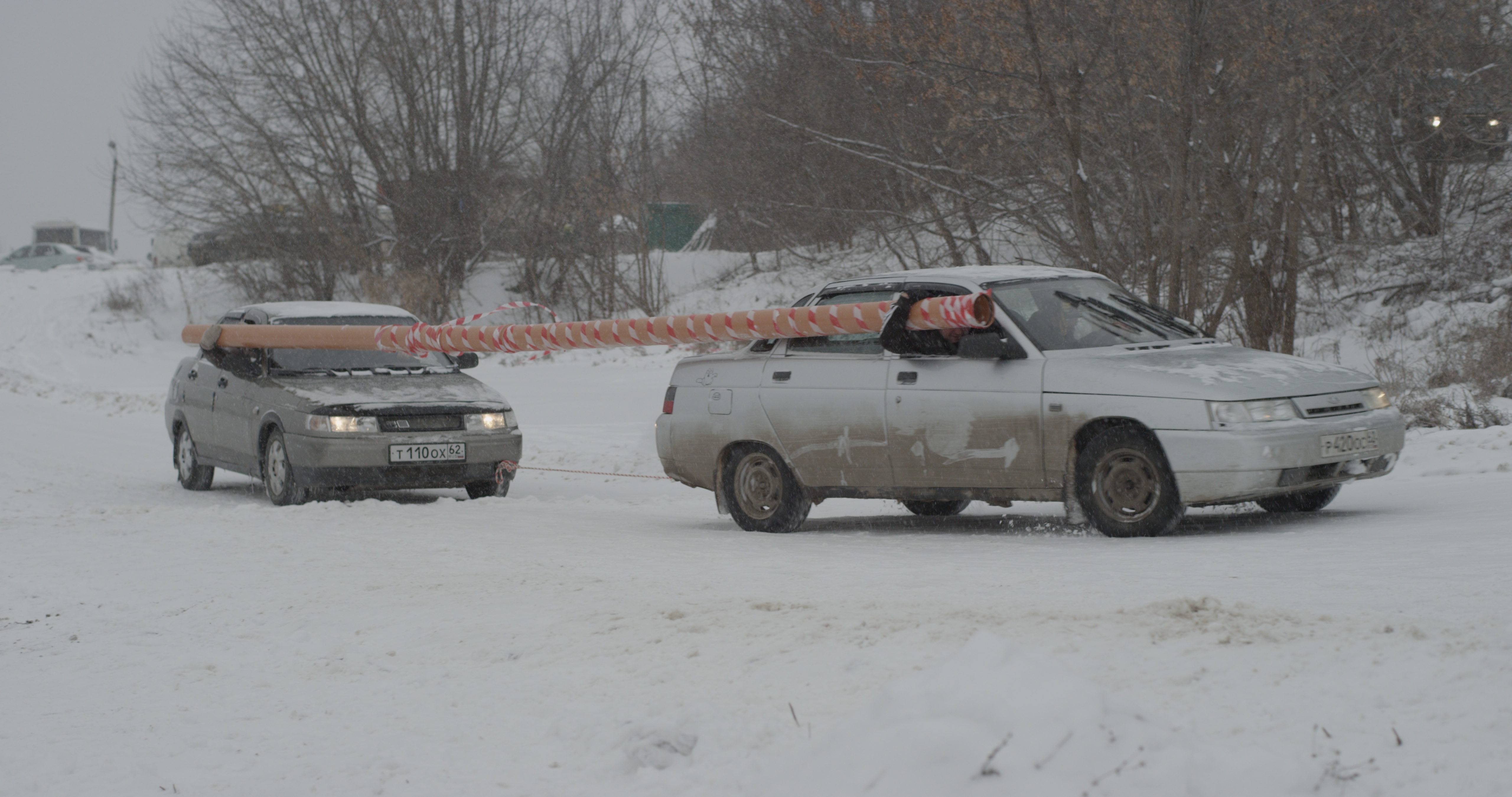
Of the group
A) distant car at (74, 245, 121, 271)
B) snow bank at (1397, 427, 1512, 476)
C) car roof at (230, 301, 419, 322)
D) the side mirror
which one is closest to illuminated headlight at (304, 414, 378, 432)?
car roof at (230, 301, 419, 322)

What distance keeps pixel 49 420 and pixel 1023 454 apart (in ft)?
54.7

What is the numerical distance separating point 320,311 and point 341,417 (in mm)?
1875

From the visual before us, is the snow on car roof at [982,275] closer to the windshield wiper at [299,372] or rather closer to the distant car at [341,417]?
the distant car at [341,417]

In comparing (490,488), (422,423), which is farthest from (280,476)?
(490,488)

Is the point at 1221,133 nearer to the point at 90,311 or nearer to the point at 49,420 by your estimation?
the point at 49,420

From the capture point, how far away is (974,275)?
26.3 feet

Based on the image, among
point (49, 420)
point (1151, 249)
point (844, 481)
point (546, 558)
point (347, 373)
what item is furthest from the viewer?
point (49, 420)

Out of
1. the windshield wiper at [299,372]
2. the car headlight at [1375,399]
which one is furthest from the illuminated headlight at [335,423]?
the car headlight at [1375,399]

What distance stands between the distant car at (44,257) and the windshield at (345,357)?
52.4m

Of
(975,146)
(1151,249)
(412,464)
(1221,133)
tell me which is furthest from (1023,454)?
(975,146)

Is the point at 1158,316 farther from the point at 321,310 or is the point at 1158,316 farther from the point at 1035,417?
the point at 321,310

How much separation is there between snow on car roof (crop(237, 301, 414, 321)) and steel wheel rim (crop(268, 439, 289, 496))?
133cm

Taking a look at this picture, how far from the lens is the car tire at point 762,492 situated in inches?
333

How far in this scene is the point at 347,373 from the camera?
11.2m
